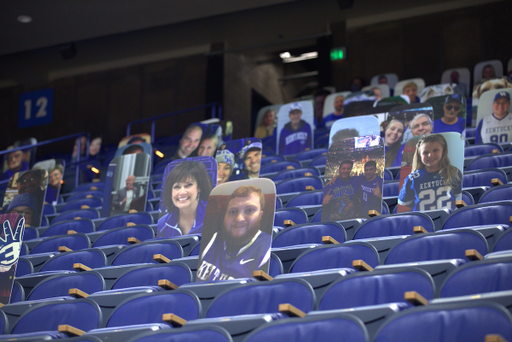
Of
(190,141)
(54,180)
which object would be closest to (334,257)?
(190,141)

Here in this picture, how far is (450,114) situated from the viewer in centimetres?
577

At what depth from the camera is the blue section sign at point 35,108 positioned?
11.9 metres

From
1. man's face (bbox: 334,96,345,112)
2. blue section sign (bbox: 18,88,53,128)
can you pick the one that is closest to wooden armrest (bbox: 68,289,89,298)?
man's face (bbox: 334,96,345,112)

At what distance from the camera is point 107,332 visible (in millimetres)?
2561

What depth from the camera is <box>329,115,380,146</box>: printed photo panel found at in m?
5.11

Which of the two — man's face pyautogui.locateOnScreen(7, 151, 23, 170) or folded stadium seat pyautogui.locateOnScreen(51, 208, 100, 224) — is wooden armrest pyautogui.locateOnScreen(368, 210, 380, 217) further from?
man's face pyautogui.locateOnScreen(7, 151, 23, 170)

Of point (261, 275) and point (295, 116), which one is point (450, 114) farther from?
point (261, 275)

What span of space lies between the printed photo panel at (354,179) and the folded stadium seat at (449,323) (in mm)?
2020

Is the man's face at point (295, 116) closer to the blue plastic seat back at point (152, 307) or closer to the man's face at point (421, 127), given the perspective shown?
the man's face at point (421, 127)

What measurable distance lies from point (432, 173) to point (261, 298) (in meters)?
1.94

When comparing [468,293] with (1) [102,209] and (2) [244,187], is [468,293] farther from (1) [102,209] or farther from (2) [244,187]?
(1) [102,209]

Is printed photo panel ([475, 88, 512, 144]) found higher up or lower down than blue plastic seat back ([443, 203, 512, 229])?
higher up

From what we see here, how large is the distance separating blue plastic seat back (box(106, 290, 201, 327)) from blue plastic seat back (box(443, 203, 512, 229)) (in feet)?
5.42

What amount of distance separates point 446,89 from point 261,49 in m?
4.80
